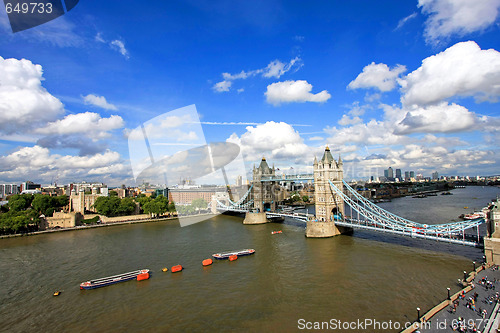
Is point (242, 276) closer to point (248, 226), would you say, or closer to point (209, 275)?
point (209, 275)

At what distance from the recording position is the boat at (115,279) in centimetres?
2395

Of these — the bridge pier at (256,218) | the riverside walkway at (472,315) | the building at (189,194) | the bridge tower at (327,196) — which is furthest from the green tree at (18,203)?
the riverside walkway at (472,315)

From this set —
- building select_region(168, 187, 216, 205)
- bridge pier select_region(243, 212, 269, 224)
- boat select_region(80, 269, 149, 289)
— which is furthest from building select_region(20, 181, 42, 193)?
boat select_region(80, 269, 149, 289)

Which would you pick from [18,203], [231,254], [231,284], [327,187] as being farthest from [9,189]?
[231,284]

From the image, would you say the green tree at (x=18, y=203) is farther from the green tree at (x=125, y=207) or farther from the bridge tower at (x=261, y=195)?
the bridge tower at (x=261, y=195)

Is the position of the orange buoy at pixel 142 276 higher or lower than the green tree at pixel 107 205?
lower

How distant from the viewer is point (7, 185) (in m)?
170

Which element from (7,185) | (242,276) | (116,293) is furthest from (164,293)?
(7,185)

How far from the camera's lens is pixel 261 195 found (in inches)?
2379

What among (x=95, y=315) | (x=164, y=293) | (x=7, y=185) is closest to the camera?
(x=95, y=315)

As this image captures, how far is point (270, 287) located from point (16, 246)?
41.8m

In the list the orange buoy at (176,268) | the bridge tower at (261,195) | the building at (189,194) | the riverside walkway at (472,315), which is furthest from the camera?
Answer: the building at (189,194)

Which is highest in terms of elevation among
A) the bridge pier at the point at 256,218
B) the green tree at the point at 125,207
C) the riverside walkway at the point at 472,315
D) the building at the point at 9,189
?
the building at the point at 9,189

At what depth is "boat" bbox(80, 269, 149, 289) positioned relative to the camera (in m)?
24.0
